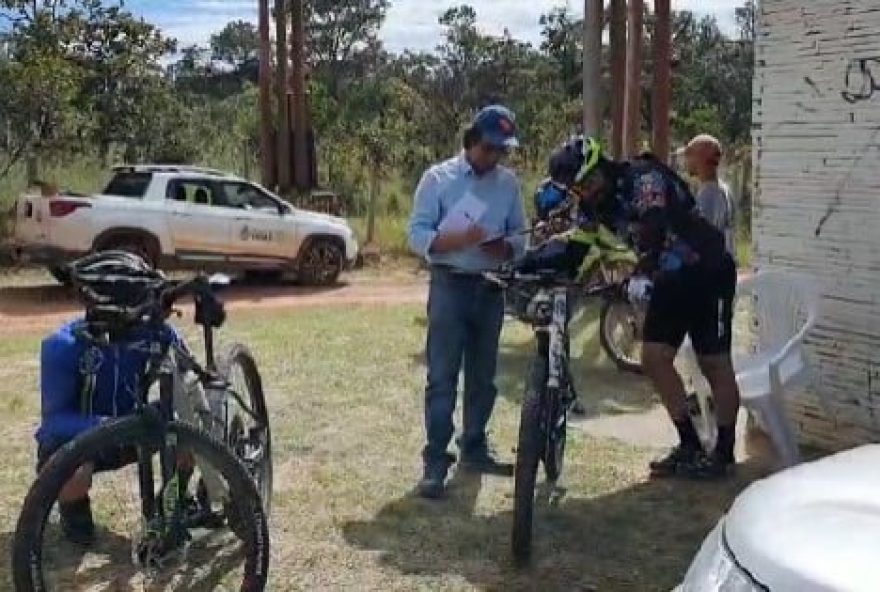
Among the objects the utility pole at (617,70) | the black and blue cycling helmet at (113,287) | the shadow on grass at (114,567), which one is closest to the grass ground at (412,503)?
the shadow on grass at (114,567)

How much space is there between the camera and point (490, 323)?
5949mm

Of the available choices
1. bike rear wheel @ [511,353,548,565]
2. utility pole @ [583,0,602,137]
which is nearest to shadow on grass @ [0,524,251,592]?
bike rear wheel @ [511,353,548,565]

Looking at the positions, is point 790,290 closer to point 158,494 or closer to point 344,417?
point 344,417

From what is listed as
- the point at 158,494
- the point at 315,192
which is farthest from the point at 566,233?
the point at 315,192

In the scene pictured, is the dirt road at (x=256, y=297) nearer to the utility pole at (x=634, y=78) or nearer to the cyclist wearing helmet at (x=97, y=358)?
the utility pole at (x=634, y=78)

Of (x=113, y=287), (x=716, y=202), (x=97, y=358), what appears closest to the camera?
(x=113, y=287)

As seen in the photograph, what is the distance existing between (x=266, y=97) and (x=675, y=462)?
594 inches

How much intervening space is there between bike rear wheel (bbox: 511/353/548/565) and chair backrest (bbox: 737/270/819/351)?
1.78 meters

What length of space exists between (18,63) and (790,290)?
1282 centimetres

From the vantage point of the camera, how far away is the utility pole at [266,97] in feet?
65.7

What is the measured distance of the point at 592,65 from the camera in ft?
42.0

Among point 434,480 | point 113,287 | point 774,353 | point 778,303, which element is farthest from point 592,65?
point 113,287

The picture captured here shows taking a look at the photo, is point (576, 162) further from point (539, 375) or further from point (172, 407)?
point (172, 407)

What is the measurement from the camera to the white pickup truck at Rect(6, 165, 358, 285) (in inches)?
565
